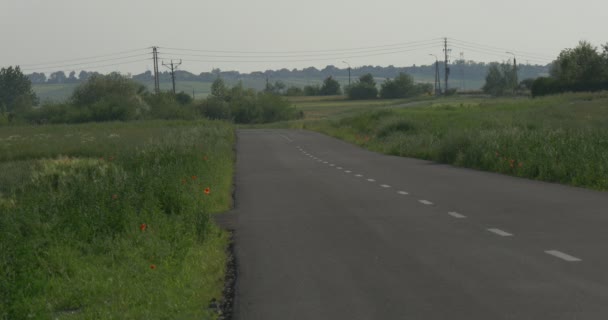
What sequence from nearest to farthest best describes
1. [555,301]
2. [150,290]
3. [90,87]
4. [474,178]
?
[555,301] < [150,290] < [474,178] < [90,87]

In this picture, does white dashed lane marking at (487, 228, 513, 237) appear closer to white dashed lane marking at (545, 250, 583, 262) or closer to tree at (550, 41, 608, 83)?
white dashed lane marking at (545, 250, 583, 262)

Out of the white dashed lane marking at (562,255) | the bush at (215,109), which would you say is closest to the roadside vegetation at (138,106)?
the bush at (215,109)

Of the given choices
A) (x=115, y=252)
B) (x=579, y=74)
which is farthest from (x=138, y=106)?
(x=115, y=252)

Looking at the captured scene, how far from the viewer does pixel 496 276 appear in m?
9.55

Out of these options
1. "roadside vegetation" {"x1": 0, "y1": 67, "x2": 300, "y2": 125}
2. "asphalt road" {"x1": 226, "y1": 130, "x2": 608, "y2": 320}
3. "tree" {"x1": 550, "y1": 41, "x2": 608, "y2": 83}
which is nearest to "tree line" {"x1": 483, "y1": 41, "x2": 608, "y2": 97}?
"tree" {"x1": 550, "y1": 41, "x2": 608, "y2": 83}

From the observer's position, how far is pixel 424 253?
11344 millimetres

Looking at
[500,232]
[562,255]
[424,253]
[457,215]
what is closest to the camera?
[562,255]

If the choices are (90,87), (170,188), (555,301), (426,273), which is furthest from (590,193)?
(90,87)

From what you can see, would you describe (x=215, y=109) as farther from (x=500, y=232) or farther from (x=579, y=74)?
(x=500, y=232)

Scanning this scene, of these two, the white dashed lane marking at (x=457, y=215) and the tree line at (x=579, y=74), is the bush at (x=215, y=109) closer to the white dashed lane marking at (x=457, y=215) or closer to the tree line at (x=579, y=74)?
the tree line at (x=579, y=74)

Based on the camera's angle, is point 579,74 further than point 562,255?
Yes

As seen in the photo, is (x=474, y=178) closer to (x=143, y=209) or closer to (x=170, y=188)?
(x=170, y=188)

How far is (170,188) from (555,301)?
30.2ft

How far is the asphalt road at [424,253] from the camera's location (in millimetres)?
8258
